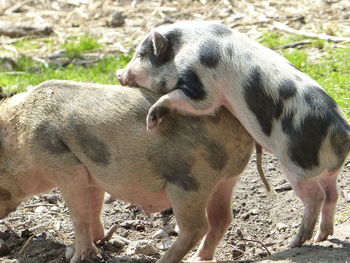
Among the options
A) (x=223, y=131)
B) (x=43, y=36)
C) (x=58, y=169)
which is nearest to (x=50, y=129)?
(x=58, y=169)

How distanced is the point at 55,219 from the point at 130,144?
5.71 ft

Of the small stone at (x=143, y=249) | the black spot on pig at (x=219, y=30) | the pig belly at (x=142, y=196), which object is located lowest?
the small stone at (x=143, y=249)

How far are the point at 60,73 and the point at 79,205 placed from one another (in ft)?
16.9

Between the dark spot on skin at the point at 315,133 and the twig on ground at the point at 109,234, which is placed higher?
Result: the dark spot on skin at the point at 315,133

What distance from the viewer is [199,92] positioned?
6.32 meters

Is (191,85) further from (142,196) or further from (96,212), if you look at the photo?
(96,212)

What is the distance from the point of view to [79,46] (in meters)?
12.8

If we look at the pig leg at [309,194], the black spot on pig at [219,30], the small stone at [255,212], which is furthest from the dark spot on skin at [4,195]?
the pig leg at [309,194]

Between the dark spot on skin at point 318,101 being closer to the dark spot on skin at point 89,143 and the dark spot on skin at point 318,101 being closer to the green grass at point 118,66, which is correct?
the dark spot on skin at point 89,143

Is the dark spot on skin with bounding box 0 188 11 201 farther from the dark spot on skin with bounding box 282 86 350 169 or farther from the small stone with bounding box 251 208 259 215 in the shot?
the dark spot on skin with bounding box 282 86 350 169

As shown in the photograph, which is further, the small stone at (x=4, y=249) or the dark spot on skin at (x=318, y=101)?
the small stone at (x=4, y=249)

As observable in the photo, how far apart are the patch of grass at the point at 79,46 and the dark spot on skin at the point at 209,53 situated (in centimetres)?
632

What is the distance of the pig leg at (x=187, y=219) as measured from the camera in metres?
6.39

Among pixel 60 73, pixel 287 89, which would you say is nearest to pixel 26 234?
pixel 287 89
